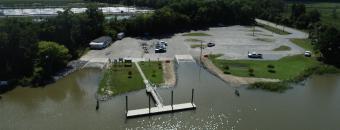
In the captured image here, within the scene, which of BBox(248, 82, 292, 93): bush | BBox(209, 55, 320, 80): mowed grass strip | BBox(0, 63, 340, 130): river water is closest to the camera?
BBox(0, 63, 340, 130): river water

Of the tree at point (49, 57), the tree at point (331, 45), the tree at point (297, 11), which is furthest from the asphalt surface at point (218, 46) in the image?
the tree at point (297, 11)

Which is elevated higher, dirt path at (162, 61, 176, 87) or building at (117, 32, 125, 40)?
building at (117, 32, 125, 40)

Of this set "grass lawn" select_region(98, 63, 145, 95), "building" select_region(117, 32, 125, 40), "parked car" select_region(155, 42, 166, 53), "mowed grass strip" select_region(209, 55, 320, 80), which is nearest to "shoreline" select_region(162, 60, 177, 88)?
"grass lawn" select_region(98, 63, 145, 95)

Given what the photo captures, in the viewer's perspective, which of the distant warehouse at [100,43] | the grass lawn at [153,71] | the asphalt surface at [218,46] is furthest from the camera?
the distant warehouse at [100,43]

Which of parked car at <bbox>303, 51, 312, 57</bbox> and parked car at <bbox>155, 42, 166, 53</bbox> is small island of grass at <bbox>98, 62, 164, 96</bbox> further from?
parked car at <bbox>303, 51, 312, 57</bbox>

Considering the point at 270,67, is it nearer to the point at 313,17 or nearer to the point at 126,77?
the point at 126,77

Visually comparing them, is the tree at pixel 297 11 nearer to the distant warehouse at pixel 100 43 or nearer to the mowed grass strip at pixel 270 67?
the mowed grass strip at pixel 270 67
